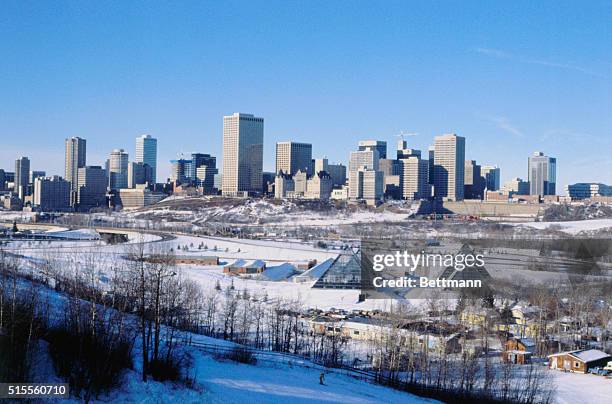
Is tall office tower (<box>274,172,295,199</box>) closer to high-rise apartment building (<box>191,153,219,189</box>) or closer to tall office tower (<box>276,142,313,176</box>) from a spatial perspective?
tall office tower (<box>276,142,313,176</box>)

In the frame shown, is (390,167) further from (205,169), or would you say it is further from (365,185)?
(205,169)

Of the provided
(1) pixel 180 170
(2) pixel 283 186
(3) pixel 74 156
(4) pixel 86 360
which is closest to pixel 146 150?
(1) pixel 180 170

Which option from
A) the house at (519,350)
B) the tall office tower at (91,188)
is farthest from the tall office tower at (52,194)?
the house at (519,350)

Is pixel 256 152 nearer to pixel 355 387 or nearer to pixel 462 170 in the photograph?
pixel 462 170

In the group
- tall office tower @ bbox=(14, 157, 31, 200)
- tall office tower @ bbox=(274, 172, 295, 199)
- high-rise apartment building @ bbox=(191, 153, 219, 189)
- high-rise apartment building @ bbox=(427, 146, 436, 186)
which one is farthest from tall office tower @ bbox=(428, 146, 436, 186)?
tall office tower @ bbox=(14, 157, 31, 200)

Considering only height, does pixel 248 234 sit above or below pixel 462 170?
below

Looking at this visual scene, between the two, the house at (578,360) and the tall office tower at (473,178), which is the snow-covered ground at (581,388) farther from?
the tall office tower at (473,178)

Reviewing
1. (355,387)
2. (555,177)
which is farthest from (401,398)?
(555,177)
